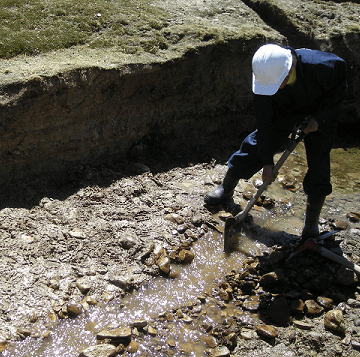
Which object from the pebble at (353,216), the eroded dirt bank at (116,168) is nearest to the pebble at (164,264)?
the eroded dirt bank at (116,168)

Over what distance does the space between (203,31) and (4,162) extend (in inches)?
113

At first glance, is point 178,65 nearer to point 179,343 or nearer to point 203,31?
point 203,31

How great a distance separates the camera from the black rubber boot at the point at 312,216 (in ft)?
11.7

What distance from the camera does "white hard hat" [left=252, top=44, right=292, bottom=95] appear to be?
280cm

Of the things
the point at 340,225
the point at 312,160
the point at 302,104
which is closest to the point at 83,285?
the point at 312,160

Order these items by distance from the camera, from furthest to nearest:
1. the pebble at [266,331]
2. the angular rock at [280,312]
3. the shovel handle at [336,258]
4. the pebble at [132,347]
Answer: the shovel handle at [336,258], the angular rock at [280,312], the pebble at [266,331], the pebble at [132,347]

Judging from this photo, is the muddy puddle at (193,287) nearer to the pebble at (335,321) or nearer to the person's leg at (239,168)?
the person's leg at (239,168)

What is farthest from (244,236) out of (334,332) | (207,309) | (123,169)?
(123,169)

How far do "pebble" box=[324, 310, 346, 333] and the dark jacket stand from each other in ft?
4.31

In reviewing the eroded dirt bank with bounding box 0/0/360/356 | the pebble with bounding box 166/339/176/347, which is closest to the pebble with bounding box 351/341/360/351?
the eroded dirt bank with bounding box 0/0/360/356

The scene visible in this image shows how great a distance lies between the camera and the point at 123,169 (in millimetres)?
4375

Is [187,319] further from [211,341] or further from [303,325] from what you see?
[303,325]

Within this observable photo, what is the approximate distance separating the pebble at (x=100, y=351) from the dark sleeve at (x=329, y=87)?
2.36 meters

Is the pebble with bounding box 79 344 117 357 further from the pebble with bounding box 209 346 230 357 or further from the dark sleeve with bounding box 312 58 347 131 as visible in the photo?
the dark sleeve with bounding box 312 58 347 131
